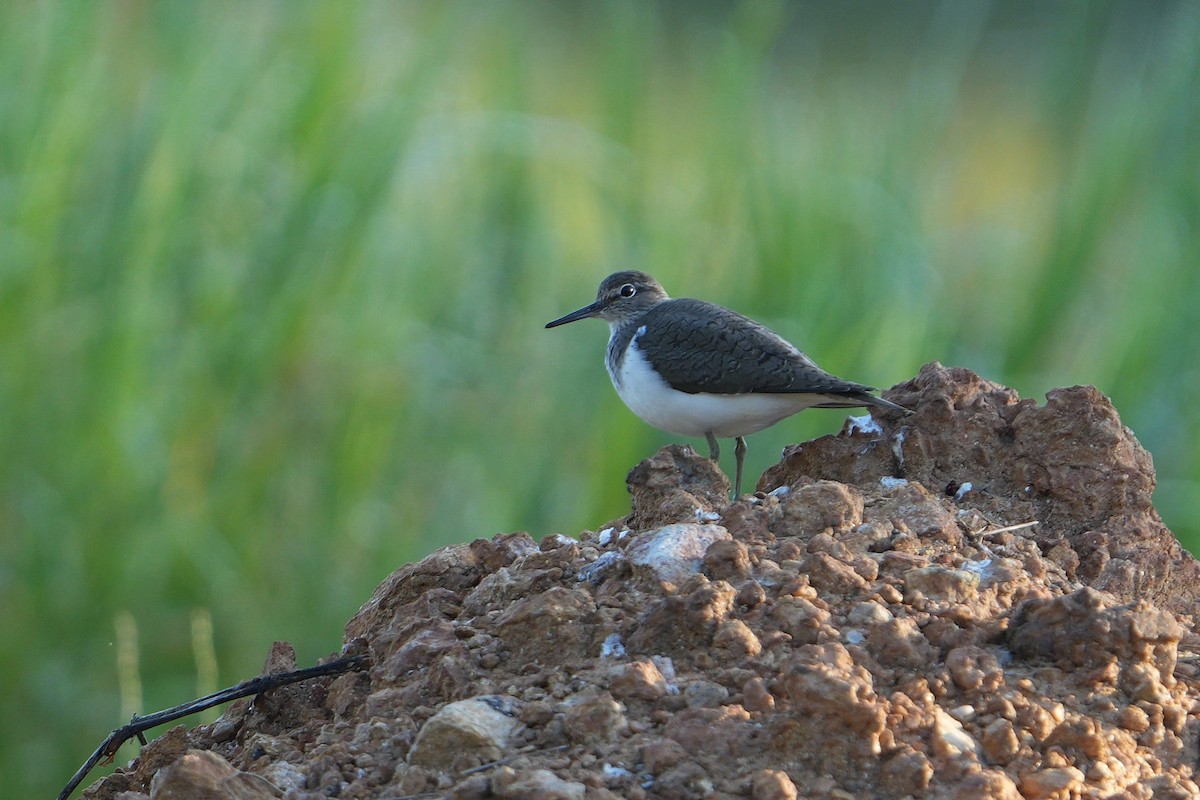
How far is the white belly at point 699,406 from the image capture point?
14.1ft

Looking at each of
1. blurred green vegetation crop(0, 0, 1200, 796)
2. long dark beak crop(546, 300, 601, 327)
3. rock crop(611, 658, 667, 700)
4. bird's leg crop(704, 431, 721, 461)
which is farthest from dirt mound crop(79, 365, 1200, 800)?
→ blurred green vegetation crop(0, 0, 1200, 796)

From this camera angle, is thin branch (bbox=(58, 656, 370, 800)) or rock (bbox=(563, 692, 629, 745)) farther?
thin branch (bbox=(58, 656, 370, 800))

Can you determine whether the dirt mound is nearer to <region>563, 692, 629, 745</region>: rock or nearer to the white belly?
<region>563, 692, 629, 745</region>: rock

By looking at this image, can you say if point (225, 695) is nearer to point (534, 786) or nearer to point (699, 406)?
point (534, 786)

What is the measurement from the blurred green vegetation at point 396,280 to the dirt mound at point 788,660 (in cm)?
254

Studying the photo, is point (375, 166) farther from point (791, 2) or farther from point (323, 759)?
point (791, 2)

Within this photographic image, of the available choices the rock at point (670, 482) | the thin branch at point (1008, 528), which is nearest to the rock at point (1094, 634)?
the thin branch at point (1008, 528)

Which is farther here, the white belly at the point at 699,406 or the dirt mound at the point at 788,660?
the white belly at the point at 699,406

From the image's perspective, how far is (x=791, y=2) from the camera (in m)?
14.5

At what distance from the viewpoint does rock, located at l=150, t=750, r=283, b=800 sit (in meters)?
2.16

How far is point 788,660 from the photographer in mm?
2258

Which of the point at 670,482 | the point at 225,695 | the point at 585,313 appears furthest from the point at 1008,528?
the point at 585,313

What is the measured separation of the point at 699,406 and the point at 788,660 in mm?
2160

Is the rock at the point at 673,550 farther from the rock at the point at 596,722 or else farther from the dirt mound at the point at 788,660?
the rock at the point at 596,722
